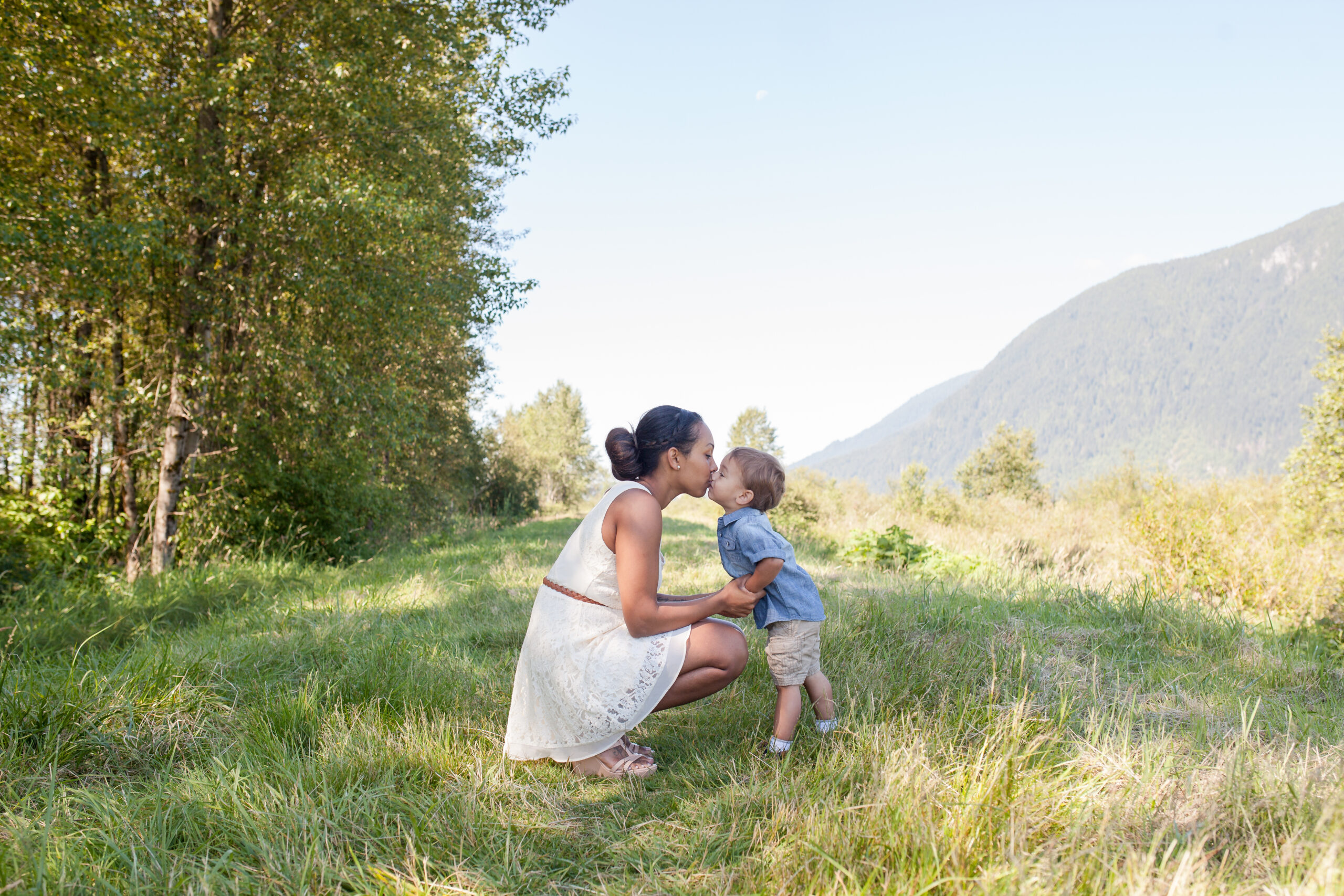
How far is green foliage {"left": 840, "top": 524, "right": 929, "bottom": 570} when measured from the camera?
30.5 feet

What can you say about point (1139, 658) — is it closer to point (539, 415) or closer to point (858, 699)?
point (858, 699)

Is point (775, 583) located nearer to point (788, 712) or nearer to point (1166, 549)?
point (788, 712)

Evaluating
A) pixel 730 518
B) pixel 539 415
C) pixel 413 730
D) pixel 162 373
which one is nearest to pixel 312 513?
pixel 162 373

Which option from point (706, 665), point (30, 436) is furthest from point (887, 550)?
point (30, 436)

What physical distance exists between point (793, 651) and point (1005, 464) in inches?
2936

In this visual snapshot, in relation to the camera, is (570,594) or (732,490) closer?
(570,594)

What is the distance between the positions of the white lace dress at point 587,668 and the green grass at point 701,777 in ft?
0.54

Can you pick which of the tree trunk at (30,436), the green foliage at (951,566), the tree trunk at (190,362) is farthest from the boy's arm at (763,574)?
the tree trunk at (30,436)

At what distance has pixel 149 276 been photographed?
8.44 metres

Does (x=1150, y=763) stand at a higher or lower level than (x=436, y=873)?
lower

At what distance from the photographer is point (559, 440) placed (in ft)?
204

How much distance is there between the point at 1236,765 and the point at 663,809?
6.52 ft

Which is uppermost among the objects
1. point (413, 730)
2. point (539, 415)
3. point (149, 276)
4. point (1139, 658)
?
point (539, 415)

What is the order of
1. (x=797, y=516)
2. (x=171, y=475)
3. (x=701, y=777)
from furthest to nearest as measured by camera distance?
(x=797, y=516)
(x=171, y=475)
(x=701, y=777)
